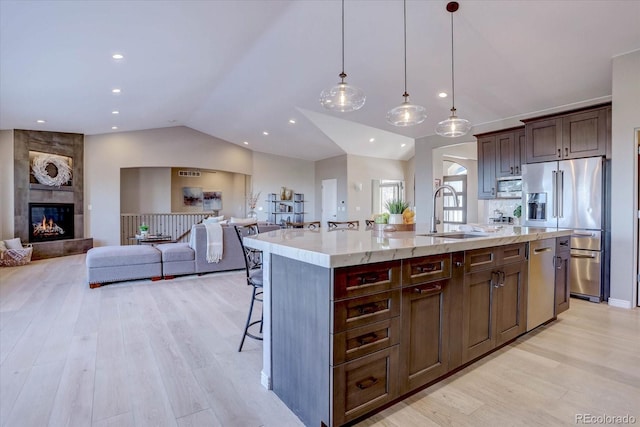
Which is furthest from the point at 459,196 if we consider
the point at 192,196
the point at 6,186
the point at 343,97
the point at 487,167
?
the point at 6,186

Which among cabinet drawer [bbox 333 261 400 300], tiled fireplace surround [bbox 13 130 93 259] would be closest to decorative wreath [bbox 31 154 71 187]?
tiled fireplace surround [bbox 13 130 93 259]

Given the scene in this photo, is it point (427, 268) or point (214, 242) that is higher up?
point (427, 268)

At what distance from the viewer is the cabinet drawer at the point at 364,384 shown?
1.54 m

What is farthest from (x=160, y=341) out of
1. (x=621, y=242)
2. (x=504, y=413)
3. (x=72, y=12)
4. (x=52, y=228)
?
(x=52, y=228)

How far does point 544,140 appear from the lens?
440 cm

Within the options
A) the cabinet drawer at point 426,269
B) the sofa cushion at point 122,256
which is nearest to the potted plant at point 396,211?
the cabinet drawer at point 426,269

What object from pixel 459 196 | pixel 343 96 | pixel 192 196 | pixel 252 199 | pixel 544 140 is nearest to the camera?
pixel 343 96

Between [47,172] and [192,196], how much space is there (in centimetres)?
412

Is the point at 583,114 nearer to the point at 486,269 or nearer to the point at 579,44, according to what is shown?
the point at 579,44

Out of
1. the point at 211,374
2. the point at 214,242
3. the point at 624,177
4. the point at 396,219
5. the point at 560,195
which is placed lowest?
the point at 211,374

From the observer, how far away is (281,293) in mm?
1900

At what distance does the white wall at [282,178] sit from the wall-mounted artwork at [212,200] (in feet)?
5.31

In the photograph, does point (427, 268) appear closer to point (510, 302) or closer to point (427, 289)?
point (427, 289)

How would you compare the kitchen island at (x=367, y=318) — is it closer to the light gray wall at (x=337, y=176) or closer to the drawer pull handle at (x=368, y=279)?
the drawer pull handle at (x=368, y=279)
